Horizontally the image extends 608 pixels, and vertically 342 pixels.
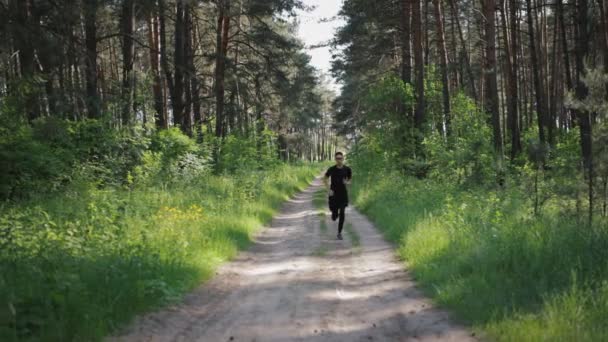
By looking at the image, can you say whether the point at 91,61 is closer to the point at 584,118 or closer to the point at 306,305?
the point at 306,305

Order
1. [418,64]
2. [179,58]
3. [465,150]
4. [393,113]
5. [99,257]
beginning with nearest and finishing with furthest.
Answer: [99,257]
[465,150]
[418,64]
[179,58]
[393,113]

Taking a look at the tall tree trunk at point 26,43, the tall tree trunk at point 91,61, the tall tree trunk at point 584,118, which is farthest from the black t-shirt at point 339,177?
the tall tree trunk at point 26,43

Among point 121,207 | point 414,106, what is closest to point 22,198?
point 121,207

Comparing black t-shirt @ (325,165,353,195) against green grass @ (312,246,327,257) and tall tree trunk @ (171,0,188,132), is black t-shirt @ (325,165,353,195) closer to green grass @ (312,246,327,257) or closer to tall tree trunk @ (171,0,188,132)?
green grass @ (312,246,327,257)

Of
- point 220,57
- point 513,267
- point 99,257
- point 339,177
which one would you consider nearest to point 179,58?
point 220,57

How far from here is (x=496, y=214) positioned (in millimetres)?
9984

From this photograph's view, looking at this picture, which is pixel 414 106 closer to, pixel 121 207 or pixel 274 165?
pixel 274 165

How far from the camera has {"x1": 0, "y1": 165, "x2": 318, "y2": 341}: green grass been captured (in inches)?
202

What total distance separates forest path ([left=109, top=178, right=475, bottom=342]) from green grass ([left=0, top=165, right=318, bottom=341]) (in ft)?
1.11

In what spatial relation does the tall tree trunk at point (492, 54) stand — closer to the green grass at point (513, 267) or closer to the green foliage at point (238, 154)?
the green grass at point (513, 267)

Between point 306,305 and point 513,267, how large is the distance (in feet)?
8.74

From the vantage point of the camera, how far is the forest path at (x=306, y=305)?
5.38 m

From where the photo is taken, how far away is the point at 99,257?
272 inches

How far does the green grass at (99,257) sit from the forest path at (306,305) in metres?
0.34
